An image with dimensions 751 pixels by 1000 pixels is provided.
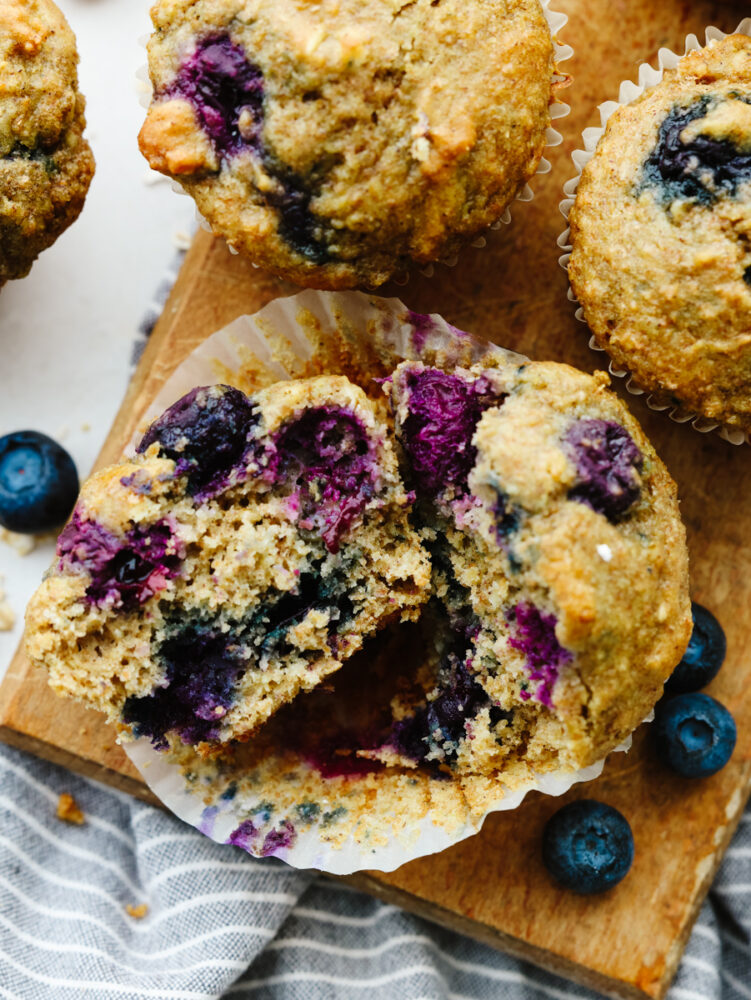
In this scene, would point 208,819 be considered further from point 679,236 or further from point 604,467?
point 679,236

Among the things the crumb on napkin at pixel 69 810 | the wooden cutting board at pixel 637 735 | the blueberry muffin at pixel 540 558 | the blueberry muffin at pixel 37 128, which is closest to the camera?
the blueberry muffin at pixel 540 558

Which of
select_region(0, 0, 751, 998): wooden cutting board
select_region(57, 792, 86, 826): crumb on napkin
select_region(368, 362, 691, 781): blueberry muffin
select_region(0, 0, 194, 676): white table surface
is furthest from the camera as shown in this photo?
select_region(0, 0, 194, 676): white table surface

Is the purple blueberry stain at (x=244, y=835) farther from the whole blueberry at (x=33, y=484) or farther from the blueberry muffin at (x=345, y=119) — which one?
the blueberry muffin at (x=345, y=119)

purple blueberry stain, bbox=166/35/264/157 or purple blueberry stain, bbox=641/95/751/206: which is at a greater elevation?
purple blueberry stain, bbox=641/95/751/206

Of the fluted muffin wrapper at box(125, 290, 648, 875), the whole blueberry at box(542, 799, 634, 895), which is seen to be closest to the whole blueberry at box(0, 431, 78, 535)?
the fluted muffin wrapper at box(125, 290, 648, 875)

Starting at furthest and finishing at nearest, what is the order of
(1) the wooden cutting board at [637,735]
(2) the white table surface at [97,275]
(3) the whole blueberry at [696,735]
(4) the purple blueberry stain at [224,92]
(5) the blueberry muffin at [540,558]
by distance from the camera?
(2) the white table surface at [97,275]
(1) the wooden cutting board at [637,735]
(3) the whole blueberry at [696,735]
(4) the purple blueberry stain at [224,92]
(5) the blueberry muffin at [540,558]

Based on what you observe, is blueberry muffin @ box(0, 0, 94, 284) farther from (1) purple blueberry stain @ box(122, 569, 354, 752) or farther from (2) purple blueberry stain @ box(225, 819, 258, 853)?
(2) purple blueberry stain @ box(225, 819, 258, 853)

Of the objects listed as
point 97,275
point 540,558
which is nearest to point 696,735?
point 540,558

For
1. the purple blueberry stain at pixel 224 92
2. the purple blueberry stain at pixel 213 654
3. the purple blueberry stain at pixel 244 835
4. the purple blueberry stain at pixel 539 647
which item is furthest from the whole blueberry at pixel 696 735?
the purple blueberry stain at pixel 224 92
